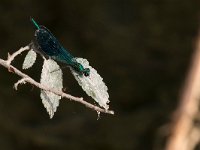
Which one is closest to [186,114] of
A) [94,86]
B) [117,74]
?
[117,74]

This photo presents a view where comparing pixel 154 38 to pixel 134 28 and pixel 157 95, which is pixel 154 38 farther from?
pixel 157 95

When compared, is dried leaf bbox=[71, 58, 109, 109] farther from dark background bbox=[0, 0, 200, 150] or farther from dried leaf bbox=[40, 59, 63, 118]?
dark background bbox=[0, 0, 200, 150]

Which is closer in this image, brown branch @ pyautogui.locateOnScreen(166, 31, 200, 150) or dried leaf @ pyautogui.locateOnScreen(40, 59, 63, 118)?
dried leaf @ pyautogui.locateOnScreen(40, 59, 63, 118)

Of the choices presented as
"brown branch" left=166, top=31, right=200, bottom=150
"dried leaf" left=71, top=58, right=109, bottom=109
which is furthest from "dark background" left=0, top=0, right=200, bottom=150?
"dried leaf" left=71, top=58, right=109, bottom=109

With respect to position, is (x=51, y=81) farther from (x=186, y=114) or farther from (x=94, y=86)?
(x=186, y=114)

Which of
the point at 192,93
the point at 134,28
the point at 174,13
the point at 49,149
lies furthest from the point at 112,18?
the point at 49,149
